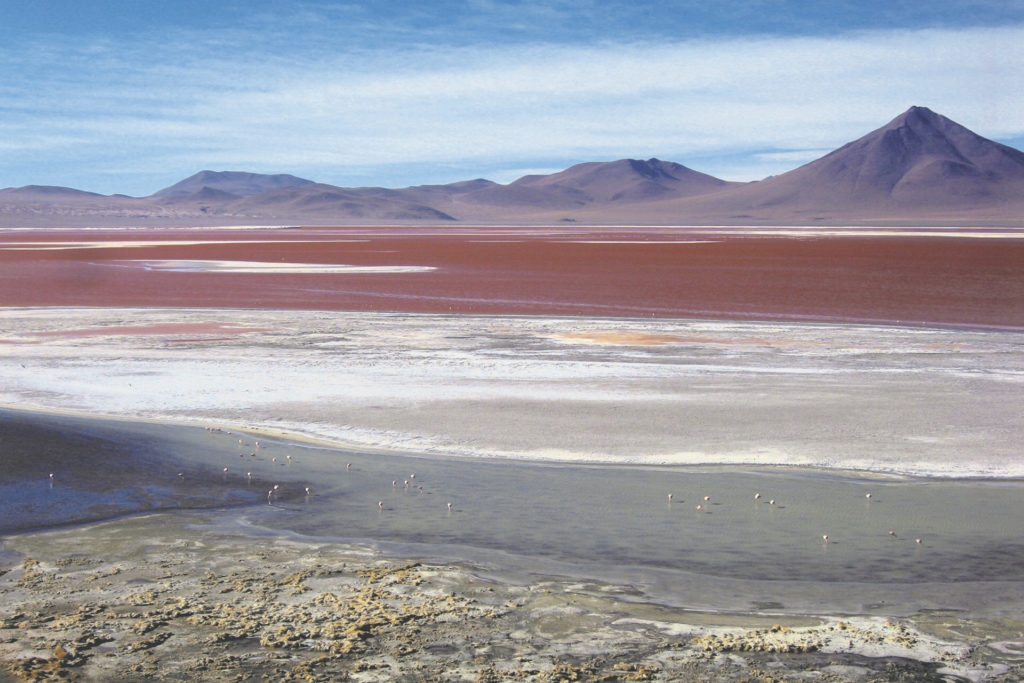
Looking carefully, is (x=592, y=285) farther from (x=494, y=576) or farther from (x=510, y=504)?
(x=494, y=576)

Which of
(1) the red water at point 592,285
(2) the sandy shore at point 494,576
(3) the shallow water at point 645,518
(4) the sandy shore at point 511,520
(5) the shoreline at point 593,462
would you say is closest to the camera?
(2) the sandy shore at point 494,576

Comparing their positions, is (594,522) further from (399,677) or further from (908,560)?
(399,677)

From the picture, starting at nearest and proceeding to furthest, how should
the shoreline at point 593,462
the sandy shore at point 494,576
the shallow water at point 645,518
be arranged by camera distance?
the sandy shore at point 494,576, the shallow water at point 645,518, the shoreline at point 593,462

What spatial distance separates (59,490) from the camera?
7.78 metres

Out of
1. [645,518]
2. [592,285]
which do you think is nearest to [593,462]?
[645,518]

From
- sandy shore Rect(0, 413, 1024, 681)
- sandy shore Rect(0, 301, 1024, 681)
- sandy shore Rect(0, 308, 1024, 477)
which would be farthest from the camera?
sandy shore Rect(0, 308, 1024, 477)

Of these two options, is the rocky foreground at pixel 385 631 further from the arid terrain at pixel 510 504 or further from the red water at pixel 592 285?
the red water at pixel 592 285

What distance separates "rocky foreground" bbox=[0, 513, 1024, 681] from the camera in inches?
186

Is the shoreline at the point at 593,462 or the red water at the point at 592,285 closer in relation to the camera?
the shoreline at the point at 593,462

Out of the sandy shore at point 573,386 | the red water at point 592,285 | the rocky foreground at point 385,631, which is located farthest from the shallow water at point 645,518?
the red water at point 592,285

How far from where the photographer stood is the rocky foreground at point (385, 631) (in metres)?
4.72

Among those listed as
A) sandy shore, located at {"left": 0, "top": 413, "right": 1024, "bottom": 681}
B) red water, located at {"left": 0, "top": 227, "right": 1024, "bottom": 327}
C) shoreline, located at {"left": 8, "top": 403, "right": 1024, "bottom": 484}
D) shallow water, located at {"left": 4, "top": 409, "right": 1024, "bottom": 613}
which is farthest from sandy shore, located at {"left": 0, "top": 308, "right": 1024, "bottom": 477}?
red water, located at {"left": 0, "top": 227, "right": 1024, "bottom": 327}

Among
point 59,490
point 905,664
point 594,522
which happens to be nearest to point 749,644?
point 905,664

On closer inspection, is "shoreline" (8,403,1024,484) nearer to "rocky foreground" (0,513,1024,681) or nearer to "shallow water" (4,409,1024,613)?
"shallow water" (4,409,1024,613)
